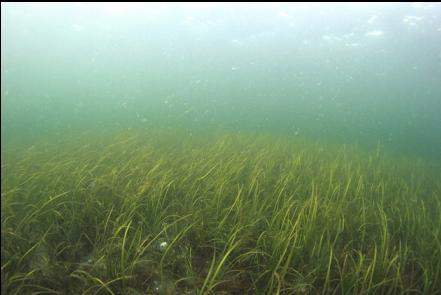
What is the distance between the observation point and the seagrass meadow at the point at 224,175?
260cm

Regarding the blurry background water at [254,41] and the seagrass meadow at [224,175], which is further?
the blurry background water at [254,41]

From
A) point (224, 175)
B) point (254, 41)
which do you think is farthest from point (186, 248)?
point (254, 41)

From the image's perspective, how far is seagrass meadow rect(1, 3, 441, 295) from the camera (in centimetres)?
260

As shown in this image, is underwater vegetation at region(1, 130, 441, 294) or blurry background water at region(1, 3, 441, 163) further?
blurry background water at region(1, 3, 441, 163)

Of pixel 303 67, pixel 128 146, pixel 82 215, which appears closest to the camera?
pixel 82 215

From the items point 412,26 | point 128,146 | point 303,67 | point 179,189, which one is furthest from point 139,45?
point 179,189

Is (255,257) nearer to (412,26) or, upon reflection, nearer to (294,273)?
(294,273)

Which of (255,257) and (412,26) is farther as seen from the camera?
(412,26)

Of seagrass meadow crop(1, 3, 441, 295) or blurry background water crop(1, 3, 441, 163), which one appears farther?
blurry background water crop(1, 3, 441, 163)

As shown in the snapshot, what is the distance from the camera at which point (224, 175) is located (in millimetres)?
4758

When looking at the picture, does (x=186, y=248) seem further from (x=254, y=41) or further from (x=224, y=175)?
(x=254, y=41)

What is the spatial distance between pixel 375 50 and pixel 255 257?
36.7 m

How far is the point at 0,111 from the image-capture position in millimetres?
1754

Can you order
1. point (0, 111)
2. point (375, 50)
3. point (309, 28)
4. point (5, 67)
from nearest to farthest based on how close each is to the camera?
point (0, 111)
point (5, 67)
point (309, 28)
point (375, 50)
